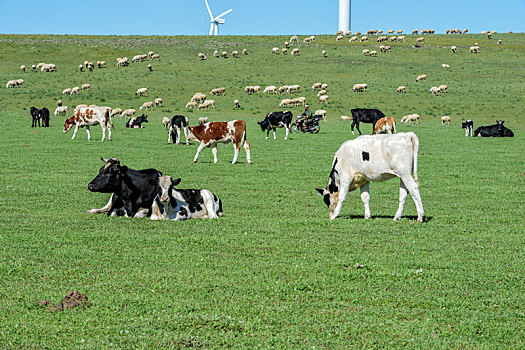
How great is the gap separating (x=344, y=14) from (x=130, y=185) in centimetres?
18077

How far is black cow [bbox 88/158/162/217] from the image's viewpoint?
13398 mm

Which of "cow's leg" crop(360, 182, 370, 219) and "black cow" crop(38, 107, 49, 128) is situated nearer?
"cow's leg" crop(360, 182, 370, 219)

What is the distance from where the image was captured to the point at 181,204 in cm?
1355

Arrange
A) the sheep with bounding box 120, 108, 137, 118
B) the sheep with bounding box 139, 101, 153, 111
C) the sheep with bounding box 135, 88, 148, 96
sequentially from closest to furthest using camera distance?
the sheep with bounding box 120, 108, 137, 118 < the sheep with bounding box 139, 101, 153, 111 < the sheep with bounding box 135, 88, 148, 96

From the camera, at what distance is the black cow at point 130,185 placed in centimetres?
1340

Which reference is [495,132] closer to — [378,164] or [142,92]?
[378,164]

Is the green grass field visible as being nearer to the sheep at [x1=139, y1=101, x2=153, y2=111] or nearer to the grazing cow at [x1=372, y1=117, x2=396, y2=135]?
the grazing cow at [x1=372, y1=117, x2=396, y2=135]

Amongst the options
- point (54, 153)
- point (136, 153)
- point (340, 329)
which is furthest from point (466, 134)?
point (340, 329)

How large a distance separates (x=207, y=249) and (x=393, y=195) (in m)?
8.78

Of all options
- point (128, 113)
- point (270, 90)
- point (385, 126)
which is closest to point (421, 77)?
point (270, 90)

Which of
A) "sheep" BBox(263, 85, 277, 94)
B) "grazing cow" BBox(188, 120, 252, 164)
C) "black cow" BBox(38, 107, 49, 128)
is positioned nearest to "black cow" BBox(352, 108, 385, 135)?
"grazing cow" BBox(188, 120, 252, 164)

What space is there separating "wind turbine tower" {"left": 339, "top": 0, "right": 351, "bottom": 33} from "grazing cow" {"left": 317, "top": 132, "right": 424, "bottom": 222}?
578ft

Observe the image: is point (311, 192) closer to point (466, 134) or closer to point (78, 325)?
point (78, 325)

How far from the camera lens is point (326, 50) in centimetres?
10981
